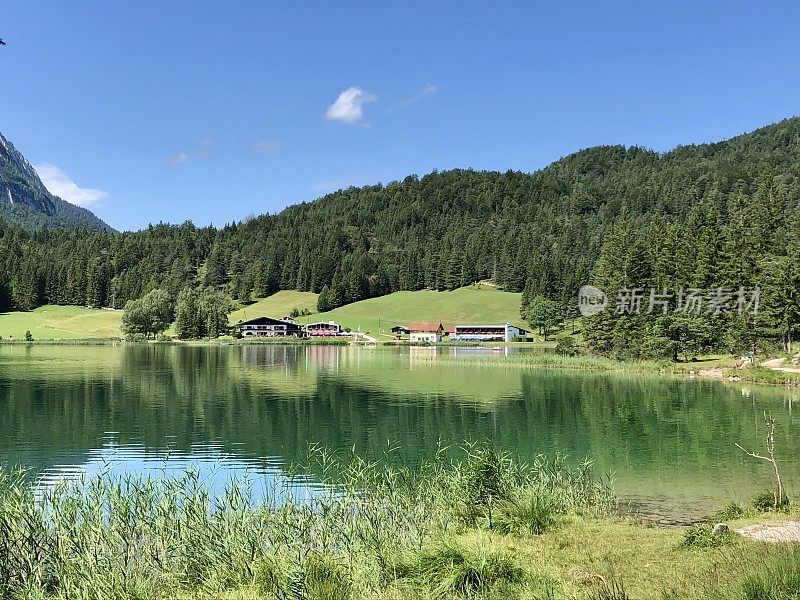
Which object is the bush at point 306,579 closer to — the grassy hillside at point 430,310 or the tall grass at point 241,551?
the tall grass at point 241,551

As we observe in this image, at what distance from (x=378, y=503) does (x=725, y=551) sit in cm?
699

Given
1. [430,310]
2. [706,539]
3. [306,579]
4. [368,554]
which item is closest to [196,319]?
[430,310]

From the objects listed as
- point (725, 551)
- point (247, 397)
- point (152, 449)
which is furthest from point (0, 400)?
point (725, 551)

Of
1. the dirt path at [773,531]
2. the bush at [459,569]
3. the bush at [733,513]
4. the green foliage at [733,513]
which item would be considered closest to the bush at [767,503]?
the green foliage at [733,513]

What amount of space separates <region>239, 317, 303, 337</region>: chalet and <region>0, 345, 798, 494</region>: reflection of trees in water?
336 ft

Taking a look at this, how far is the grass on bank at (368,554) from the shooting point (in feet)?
30.3

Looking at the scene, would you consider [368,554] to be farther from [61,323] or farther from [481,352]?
[61,323]

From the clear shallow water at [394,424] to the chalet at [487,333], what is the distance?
85.0 metres

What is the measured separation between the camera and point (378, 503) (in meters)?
14.5

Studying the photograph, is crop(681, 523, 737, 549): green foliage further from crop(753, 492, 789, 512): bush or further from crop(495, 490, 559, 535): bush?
crop(753, 492, 789, 512): bush

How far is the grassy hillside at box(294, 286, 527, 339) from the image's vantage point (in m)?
164

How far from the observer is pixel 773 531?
1291 cm

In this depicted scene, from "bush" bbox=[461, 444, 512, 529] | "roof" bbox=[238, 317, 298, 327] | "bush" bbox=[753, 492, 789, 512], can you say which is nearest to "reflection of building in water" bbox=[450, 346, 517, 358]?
"roof" bbox=[238, 317, 298, 327]

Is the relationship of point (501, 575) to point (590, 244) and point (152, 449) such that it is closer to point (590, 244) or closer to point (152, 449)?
point (152, 449)
